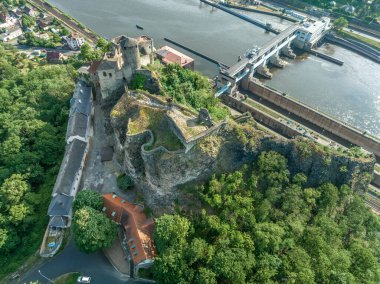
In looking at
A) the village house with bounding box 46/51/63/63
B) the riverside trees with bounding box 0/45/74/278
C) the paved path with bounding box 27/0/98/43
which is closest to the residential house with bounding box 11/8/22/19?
the paved path with bounding box 27/0/98/43

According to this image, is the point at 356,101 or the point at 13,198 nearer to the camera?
the point at 13,198

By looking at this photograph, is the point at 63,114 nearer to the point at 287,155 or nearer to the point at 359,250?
the point at 287,155

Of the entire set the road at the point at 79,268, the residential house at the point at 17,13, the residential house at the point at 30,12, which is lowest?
the road at the point at 79,268

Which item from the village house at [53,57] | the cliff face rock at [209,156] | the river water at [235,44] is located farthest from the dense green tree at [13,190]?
the river water at [235,44]

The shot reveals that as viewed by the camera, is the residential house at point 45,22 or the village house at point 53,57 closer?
the village house at point 53,57

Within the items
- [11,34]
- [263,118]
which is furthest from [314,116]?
[11,34]

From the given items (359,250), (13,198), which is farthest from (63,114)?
(359,250)

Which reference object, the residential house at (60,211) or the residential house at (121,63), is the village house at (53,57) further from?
the residential house at (60,211)

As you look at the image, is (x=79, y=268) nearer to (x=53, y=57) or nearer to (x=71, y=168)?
(x=71, y=168)
